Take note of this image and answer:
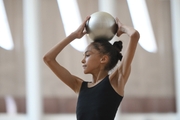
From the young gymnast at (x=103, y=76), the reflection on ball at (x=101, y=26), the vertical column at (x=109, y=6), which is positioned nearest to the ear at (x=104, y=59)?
the young gymnast at (x=103, y=76)

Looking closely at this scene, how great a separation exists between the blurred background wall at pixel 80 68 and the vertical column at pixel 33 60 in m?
0.06

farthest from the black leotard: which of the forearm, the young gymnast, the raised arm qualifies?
the forearm

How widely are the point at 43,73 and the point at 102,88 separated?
143 centimetres

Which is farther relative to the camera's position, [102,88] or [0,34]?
[0,34]

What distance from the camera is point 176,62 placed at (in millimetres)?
2592

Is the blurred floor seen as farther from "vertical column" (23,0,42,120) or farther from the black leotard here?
the black leotard

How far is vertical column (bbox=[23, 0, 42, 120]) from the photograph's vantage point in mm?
2564

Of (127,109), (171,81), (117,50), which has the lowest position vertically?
A: (127,109)

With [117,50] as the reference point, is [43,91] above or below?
below

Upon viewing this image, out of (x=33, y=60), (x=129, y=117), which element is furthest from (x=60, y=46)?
(x=129, y=117)

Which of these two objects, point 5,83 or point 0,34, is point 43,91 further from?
point 0,34

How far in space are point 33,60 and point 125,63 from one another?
145cm

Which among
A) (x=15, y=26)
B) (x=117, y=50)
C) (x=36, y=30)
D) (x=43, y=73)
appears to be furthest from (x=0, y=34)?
(x=117, y=50)

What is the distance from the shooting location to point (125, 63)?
130cm
